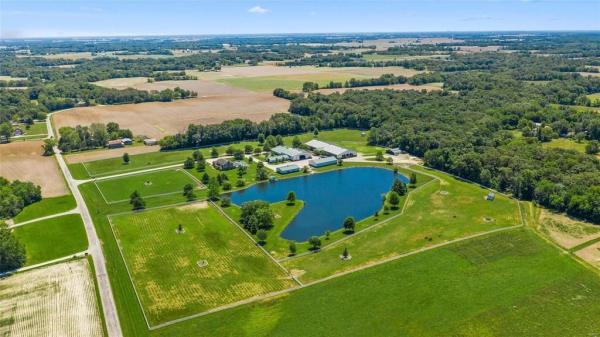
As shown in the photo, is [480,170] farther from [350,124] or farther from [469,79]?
[469,79]

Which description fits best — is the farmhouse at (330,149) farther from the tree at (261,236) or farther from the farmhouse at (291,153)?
the tree at (261,236)

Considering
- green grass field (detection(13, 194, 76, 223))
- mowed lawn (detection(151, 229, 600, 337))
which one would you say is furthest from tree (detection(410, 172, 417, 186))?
green grass field (detection(13, 194, 76, 223))

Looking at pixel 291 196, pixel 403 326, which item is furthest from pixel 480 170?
pixel 403 326

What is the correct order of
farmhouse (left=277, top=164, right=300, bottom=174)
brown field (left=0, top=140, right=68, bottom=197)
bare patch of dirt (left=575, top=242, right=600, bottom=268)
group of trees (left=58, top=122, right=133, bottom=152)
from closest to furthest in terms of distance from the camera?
bare patch of dirt (left=575, top=242, right=600, bottom=268), brown field (left=0, top=140, right=68, bottom=197), farmhouse (left=277, top=164, right=300, bottom=174), group of trees (left=58, top=122, right=133, bottom=152)

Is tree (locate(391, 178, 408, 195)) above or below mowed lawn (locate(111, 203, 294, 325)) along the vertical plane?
above

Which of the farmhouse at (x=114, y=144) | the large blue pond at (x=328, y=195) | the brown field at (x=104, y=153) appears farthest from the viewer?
the farmhouse at (x=114, y=144)

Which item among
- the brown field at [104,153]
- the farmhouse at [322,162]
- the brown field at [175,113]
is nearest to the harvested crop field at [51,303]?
the brown field at [104,153]

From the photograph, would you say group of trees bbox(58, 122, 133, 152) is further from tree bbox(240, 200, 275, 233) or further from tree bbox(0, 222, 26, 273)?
tree bbox(240, 200, 275, 233)
